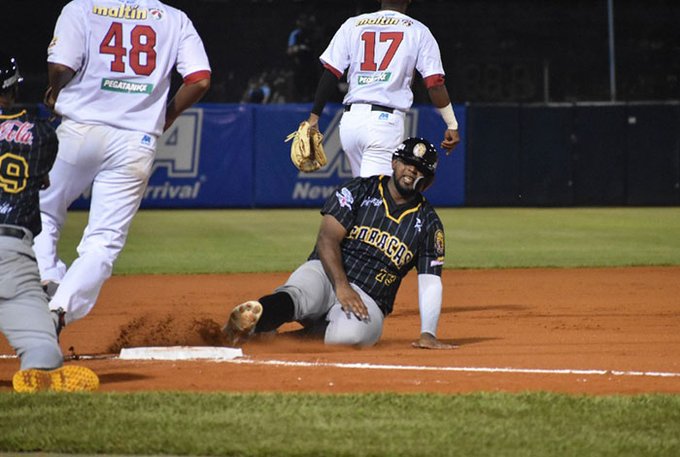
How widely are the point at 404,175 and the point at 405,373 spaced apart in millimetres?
1446

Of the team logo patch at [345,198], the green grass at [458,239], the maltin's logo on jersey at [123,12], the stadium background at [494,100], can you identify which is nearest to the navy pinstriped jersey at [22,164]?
the maltin's logo on jersey at [123,12]

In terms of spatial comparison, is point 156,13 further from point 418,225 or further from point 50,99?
point 418,225

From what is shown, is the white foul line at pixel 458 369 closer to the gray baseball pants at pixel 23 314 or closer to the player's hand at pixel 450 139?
the gray baseball pants at pixel 23 314

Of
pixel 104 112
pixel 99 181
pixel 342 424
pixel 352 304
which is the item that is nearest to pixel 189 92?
pixel 104 112

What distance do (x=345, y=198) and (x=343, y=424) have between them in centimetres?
246

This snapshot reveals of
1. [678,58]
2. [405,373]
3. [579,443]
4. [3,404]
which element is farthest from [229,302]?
[678,58]

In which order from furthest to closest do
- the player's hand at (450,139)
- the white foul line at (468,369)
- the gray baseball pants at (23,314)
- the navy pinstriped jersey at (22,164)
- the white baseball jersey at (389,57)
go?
the white baseball jersey at (389,57), the player's hand at (450,139), the white foul line at (468,369), the navy pinstriped jersey at (22,164), the gray baseball pants at (23,314)

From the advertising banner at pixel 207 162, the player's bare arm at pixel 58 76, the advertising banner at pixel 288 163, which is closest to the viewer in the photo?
the player's bare arm at pixel 58 76

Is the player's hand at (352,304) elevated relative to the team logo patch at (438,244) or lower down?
lower down

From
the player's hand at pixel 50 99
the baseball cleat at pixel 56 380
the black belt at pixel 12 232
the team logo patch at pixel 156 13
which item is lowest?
the baseball cleat at pixel 56 380

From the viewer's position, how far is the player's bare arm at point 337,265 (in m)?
7.03

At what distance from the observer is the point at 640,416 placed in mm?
5160

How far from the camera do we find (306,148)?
8773 mm

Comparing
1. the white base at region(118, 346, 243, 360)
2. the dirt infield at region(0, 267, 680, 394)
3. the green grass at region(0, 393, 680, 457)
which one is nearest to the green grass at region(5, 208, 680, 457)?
the green grass at region(0, 393, 680, 457)
